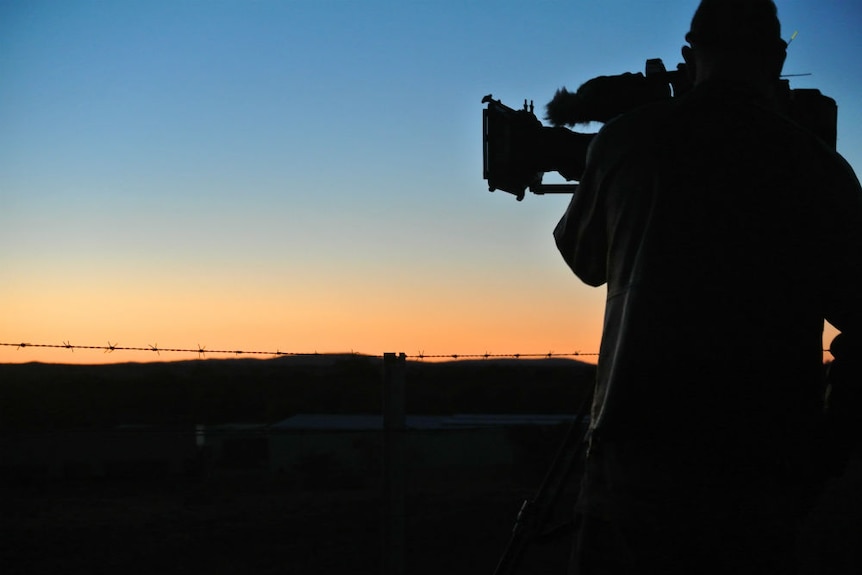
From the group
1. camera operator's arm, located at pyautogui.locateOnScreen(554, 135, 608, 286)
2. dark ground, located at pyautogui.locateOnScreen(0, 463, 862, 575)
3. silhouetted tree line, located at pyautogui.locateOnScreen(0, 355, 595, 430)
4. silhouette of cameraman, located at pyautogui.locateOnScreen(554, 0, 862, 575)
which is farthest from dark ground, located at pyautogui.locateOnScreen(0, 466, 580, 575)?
silhouette of cameraman, located at pyautogui.locateOnScreen(554, 0, 862, 575)

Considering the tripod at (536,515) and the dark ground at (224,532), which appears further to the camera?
the dark ground at (224,532)

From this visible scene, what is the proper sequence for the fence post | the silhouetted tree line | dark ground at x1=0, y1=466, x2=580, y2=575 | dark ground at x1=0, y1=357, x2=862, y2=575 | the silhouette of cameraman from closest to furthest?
1. the silhouette of cameraman
2. the fence post
3. dark ground at x1=0, y1=357, x2=862, y2=575
4. dark ground at x1=0, y1=466, x2=580, y2=575
5. the silhouetted tree line

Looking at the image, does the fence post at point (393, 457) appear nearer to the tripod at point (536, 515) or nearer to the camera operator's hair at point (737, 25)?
the tripod at point (536, 515)

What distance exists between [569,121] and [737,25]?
2.87ft

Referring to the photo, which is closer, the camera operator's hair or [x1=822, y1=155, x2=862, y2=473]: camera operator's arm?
[x1=822, y1=155, x2=862, y2=473]: camera operator's arm

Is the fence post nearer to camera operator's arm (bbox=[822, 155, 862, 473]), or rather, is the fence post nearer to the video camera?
the video camera

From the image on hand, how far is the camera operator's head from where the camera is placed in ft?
5.41

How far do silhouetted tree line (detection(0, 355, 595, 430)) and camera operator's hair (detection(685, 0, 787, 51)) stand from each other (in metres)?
3.47

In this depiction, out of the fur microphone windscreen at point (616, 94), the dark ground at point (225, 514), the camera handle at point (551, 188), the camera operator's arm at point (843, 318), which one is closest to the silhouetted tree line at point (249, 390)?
the dark ground at point (225, 514)

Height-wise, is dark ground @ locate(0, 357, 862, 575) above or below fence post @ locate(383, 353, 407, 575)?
below

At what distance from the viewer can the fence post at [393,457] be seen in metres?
4.71

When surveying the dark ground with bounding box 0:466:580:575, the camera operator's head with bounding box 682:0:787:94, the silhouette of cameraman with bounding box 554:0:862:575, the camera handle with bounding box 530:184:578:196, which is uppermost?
the camera operator's head with bounding box 682:0:787:94

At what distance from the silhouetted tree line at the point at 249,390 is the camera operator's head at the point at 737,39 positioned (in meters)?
3.45

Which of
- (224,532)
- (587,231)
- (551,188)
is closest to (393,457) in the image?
(551,188)
